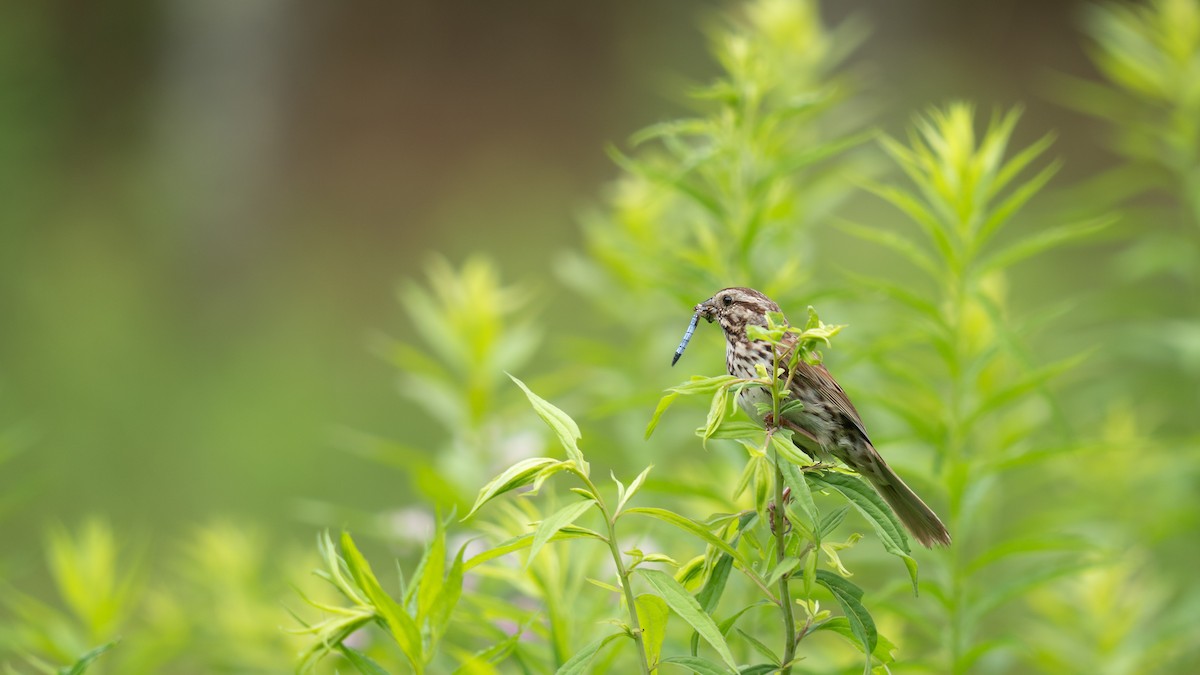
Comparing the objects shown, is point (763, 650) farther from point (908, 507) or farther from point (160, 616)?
point (160, 616)

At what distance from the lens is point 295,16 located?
9305 mm

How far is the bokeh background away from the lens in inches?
243

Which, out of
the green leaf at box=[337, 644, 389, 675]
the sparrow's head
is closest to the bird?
the sparrow's head

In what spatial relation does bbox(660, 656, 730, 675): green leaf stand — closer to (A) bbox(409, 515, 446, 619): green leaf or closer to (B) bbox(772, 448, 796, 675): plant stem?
(B) bbox(772, 448, 796, 675): plant stem

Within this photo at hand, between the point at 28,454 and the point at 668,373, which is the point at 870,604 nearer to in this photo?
the point at 668,373

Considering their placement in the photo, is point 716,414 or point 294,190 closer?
Result: point 716,414

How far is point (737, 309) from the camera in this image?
5.03 feet

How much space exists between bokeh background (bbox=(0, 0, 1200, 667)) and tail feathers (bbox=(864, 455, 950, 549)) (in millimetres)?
3902

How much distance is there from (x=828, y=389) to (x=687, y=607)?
1.51 ft

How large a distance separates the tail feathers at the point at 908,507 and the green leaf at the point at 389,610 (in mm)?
571

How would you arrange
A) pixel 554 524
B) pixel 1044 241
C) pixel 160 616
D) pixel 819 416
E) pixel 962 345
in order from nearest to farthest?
pixel 554 524, pixel 819 416, pixel 1044 241, pixel 962 345, pixel 160 616

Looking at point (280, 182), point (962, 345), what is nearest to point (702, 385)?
point (962, 345)

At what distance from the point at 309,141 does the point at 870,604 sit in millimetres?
8420

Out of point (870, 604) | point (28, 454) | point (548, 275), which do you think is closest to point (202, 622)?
point (870, 604)
